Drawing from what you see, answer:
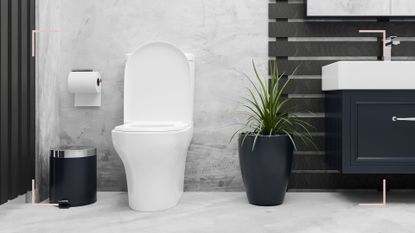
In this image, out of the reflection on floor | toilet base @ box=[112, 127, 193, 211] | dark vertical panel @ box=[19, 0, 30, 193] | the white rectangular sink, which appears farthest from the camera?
dark vertical panel @ box=[19, 0, 30, 193]

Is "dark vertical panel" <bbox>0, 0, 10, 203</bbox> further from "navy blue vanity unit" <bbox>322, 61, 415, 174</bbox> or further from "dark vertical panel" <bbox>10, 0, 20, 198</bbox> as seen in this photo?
"navy blue vanity unit" <bbox>322, 61, 415, 174</bbox>

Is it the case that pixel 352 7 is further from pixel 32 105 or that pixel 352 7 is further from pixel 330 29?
pixel 32 105

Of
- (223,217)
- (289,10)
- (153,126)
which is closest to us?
(223,217)

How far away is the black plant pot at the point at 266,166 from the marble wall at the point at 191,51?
348mm

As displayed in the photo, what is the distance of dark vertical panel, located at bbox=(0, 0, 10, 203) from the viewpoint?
1.81 m

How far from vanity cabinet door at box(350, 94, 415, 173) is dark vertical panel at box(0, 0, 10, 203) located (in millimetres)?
1687

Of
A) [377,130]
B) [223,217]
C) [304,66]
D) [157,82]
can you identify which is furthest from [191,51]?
[377,130]

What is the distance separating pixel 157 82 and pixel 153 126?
298 millimetres

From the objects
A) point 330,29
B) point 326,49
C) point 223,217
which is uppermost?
point 330,29

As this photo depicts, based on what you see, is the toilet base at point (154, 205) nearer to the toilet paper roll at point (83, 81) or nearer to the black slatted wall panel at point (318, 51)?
the toilet paper roll at point (83, 81)

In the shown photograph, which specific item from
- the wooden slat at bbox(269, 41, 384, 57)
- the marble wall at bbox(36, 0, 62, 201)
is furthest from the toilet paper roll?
the wooden slat at bbox(269, 41, 384, 57)

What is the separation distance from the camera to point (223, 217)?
1814 mm

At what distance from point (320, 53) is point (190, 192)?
3.78ft

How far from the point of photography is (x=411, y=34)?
2.33 meters
